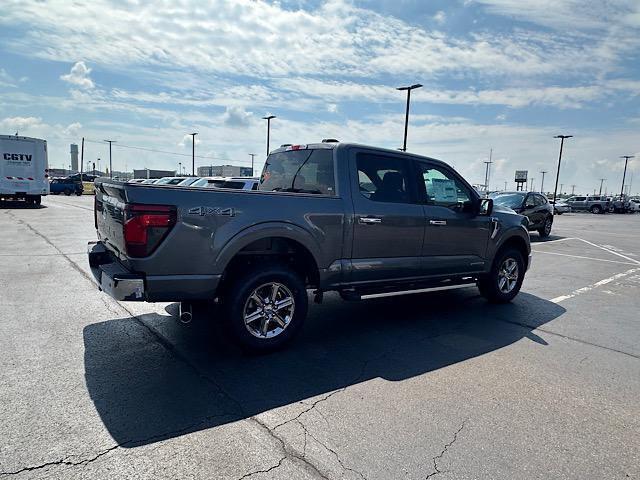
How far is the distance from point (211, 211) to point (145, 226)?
55cm

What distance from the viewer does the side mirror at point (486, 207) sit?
5.68 m

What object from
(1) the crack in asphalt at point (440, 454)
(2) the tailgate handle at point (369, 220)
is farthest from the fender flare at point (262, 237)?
(1) the crack in asphalt at point (440, 454)

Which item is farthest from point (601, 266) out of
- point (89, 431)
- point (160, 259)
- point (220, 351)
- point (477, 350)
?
point (89, 431)

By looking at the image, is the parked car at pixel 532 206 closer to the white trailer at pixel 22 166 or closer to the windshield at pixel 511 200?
the windshield at pixel 511 200

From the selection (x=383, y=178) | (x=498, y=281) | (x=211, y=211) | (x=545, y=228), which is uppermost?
(x=383, y=178)

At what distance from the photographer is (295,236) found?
13.7ft

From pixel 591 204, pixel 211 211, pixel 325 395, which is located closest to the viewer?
pixel 325 395

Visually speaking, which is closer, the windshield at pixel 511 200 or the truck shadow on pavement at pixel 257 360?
the truck shadow on pavement at pixel 257 360

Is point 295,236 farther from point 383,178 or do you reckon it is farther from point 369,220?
point 383,178

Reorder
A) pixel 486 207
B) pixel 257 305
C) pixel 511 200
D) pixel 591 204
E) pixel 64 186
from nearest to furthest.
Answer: pixel 257 305, pixel 486 207, pixel 511 200, pixel 64 186, pixel 591 204

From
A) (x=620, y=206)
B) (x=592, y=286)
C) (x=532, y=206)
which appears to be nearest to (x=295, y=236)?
(x=592, y=286)

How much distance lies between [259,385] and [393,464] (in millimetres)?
1354

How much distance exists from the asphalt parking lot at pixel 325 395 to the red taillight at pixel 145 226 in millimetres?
1084

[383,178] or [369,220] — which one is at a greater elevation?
[383,178]
